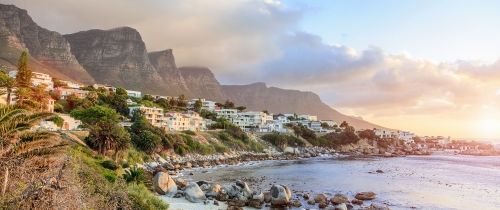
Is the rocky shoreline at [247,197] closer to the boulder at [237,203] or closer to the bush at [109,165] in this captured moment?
the boulder at [237,203]

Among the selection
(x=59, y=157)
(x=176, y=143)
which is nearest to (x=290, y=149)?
(x=176, y=143)

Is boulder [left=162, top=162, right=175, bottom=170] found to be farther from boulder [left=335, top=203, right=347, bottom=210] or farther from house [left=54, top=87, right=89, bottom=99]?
house [left=54, top=87, right=89, bottom=99]

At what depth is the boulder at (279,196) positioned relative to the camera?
1476 inches

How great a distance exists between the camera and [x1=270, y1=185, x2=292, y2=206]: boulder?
3750 centimetres

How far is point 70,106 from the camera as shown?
94.2m

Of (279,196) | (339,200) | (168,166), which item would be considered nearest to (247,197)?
(279,196)

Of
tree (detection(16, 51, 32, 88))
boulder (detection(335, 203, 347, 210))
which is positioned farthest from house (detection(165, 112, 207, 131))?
boulder (detection(335, 203, 347, 210))

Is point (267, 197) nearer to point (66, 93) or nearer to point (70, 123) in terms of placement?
point (70, 123)

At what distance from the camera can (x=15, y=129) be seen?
15516 millimetres

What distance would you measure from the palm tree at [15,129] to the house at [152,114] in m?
87.2

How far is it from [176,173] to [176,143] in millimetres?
23166

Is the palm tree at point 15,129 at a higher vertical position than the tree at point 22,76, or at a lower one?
lower

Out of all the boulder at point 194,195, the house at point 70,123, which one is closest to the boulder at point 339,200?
the boulder at point 194,195

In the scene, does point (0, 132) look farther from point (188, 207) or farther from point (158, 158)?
point (158, 158)
